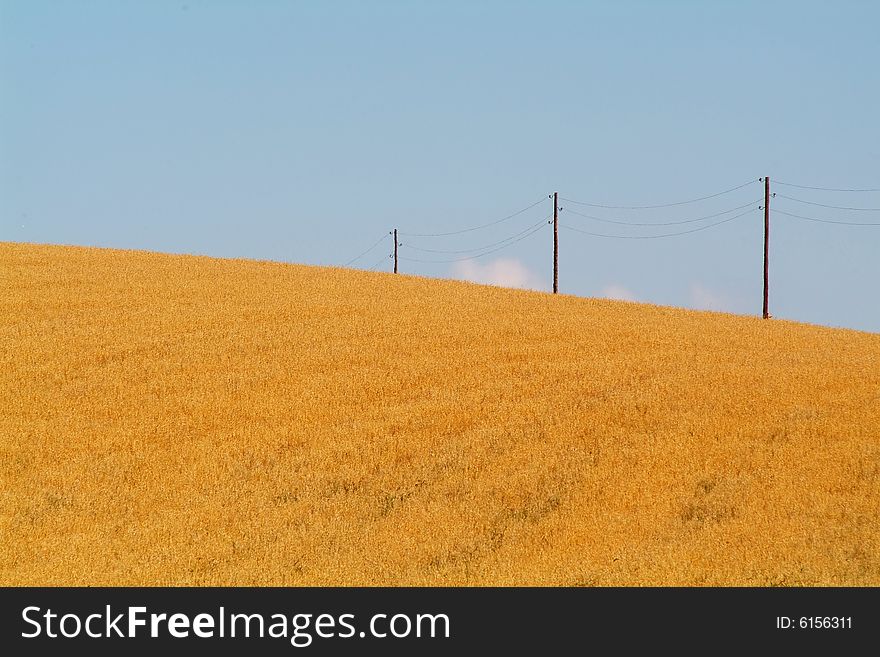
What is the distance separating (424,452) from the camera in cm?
1558

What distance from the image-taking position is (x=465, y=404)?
18.0 meters

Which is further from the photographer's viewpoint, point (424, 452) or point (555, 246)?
point (555, 246)

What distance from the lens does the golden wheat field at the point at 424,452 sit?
38.3 ft

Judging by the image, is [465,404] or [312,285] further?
[312,285]

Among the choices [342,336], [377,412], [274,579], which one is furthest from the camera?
[342,336]

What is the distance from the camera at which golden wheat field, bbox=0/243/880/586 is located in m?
11.7

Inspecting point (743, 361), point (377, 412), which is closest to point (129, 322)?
point (377, 412)

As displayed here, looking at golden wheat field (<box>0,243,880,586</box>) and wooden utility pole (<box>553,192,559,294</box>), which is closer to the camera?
golden wheat field (<box>0,243,880,586</box>)

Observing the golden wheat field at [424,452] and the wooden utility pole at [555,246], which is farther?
the wooden utility pole at [555,246]

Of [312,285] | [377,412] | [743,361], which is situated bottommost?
[377,412]
